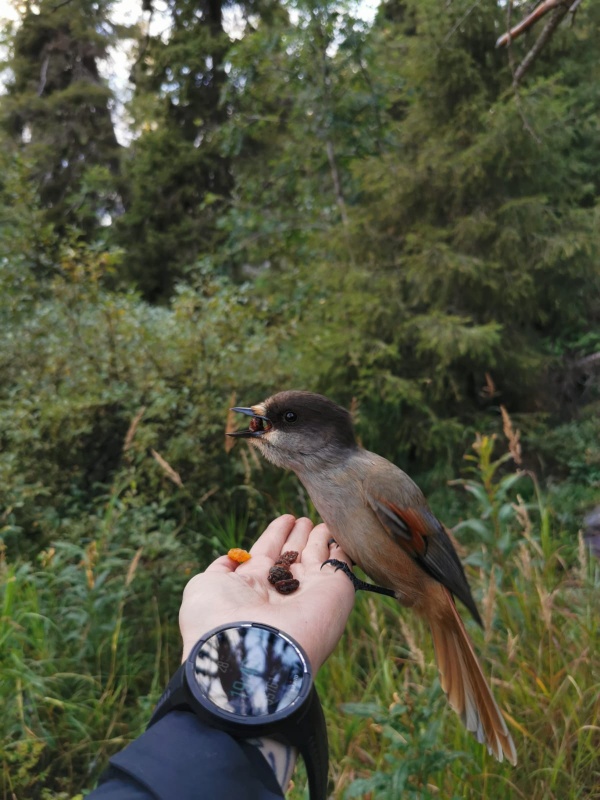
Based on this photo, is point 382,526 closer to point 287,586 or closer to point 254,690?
point 287,586

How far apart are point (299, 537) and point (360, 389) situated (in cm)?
251

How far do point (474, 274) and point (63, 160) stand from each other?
1335cm

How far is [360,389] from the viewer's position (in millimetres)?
4910

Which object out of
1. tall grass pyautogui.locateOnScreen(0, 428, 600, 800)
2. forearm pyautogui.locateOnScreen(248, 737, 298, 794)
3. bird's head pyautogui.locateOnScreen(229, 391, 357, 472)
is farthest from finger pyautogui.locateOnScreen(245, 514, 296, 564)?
forearm pyautogui.locateOnScreen(248, 737, 298, 794)

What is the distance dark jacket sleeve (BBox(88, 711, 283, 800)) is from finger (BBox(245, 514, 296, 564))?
107cm

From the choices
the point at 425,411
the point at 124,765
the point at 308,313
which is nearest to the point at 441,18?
the point at 308,313

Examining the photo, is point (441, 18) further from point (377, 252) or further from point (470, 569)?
point (470, 569)

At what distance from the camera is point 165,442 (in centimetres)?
471

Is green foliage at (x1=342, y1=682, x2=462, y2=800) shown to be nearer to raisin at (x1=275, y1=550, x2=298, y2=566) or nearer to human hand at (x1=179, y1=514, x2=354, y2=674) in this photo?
human hand at (x1=179, y1=514, x2=354, y2=674)

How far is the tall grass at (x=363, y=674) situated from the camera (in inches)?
92.4

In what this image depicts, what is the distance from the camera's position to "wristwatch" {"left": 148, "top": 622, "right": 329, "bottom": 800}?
1.37 metres

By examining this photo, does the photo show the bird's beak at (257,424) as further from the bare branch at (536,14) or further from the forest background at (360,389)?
the bare branch at (536,14)

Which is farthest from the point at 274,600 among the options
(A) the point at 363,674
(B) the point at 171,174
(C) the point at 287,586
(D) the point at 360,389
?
(B) the point at 171,174

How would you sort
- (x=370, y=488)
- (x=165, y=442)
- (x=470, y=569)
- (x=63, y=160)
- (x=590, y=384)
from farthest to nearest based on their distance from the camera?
(x=63, y=160), (x=590, y=384), (x=165, y=442), (x=470, y=569), (x=370, y=488)
